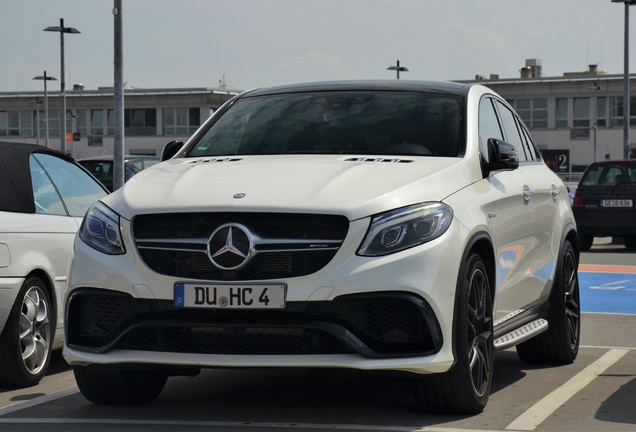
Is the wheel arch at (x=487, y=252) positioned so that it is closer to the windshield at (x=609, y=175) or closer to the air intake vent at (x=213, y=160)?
the air intake vent at (x=213, y=160)

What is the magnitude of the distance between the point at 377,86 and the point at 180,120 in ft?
283

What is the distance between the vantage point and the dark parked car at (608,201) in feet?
78.9

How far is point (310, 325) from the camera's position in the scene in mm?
6039

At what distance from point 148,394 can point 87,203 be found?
2.63 metres

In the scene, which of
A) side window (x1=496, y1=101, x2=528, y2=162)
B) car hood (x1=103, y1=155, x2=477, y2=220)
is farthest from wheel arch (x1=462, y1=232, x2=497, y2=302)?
side window (x1=496, y1=101, x2=528, y2=162)

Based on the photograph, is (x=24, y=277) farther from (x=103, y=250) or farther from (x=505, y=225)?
(x=505, y=225)

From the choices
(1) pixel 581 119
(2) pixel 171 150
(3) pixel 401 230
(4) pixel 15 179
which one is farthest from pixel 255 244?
(1) pixel 581 119

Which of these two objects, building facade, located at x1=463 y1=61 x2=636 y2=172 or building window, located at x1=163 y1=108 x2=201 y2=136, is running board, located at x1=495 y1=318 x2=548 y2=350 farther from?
building window, located at x1=163 y1=108 x2=201 y2=136

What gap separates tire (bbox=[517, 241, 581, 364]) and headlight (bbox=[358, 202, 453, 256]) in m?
2.71

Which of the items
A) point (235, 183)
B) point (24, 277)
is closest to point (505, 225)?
point (235, 183)

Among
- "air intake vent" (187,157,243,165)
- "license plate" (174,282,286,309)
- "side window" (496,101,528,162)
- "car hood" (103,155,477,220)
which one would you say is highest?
"side window" (496,101,528,162)

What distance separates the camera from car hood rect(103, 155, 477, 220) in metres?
6.20

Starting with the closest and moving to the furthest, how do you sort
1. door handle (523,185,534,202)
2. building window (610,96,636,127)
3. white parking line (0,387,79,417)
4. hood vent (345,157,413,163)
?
hood vent (345,157,413,163), white parking line (0,387,79,417), door handle (523,185,534,202), building window (610,96,636,127)

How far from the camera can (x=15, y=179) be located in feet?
27.8
